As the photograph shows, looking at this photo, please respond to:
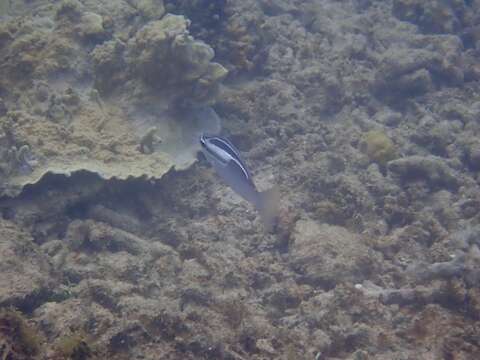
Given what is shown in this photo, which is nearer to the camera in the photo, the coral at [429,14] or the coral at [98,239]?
the coral at [98,239]

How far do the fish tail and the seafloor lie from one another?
161 millimetres

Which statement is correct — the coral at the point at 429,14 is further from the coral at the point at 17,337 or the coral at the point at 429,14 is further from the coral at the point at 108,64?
the coral at the point at 17,337

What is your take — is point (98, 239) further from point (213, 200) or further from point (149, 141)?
point (213, 200)

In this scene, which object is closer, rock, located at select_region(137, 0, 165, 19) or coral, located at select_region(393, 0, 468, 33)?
rock, located at select_region(137, 0, 165, 19)

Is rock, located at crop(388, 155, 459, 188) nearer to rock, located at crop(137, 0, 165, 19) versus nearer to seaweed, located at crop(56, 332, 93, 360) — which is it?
rock, located at crop(137, 0, 165, 19)

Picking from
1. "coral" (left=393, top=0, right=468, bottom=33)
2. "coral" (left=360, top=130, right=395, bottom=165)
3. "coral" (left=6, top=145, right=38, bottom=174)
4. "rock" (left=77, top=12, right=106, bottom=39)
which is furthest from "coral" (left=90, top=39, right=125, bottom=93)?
"coral" (left=393, top=0, right=468, bottom=33)

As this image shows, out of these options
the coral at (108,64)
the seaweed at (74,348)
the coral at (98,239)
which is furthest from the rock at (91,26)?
the seaweed at (74,348)

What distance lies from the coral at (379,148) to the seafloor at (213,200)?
33 mm

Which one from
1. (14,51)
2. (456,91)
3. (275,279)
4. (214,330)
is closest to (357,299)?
(275,279)

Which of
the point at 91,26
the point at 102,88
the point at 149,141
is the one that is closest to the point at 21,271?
the point at 149,141

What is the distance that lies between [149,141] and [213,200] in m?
1.18

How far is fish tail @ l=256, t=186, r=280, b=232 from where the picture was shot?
4.84 m

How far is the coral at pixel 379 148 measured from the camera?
22.4 ft

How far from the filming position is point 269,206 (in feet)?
16.7
